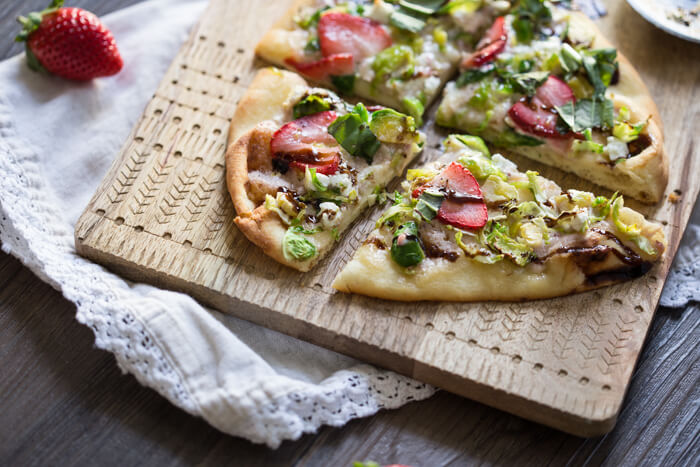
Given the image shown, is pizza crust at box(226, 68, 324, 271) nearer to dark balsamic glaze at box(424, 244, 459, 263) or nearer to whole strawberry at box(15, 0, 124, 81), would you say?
dark balsamic glaze at box(424, 244, 459, 263)

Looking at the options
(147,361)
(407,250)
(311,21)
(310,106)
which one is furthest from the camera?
(311,21)

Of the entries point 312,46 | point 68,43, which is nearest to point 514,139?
point 312,46

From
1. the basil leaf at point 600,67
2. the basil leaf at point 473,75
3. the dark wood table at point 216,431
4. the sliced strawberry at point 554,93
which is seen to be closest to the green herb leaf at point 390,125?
the basil leaf at point 473,75

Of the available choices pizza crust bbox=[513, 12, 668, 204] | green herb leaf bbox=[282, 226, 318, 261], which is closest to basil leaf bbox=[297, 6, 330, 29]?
pizza crust bbox=[513, 12, 668, 204]

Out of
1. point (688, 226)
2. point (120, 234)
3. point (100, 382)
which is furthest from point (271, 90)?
point (688, 226)

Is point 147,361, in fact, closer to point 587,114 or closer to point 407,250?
point 407,250

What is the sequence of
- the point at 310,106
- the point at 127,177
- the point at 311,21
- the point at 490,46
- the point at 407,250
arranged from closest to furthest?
→ the point at 407,250 → the point at 127,177 → the point at 310,106 → the point at 490,46 → the point at 311,21

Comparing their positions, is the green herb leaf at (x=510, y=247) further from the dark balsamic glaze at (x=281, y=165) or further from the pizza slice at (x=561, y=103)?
the dark balsamic glaze at (x=281, y=165)
